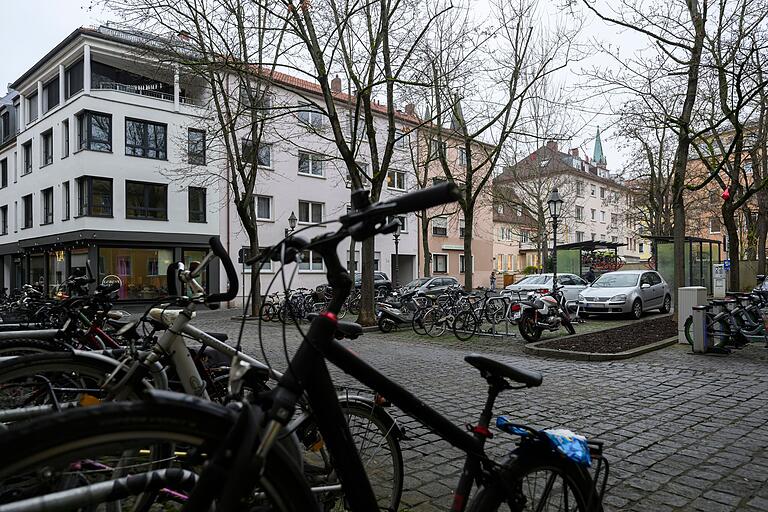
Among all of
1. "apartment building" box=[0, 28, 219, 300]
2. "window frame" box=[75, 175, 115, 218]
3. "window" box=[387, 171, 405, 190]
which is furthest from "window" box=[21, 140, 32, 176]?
"window" box=[387, 171, 405, 190]

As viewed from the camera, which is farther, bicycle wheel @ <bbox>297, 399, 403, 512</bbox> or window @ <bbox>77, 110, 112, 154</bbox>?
window @ <bbox>77, 110, 112, 154</bbox>

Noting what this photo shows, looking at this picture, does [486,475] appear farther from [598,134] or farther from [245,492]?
[598,134]

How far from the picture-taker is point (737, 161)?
733 inches

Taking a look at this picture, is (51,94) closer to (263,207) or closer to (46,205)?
(46,205)

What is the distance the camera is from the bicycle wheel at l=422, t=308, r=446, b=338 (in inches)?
568

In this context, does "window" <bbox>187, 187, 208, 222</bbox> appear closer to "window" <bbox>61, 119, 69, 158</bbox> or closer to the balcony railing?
the balcony railing

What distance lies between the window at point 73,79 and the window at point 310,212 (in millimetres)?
12292

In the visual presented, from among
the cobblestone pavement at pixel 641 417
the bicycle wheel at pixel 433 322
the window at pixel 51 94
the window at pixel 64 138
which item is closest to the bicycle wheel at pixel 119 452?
the cobblestone pavement at pixel 641 417

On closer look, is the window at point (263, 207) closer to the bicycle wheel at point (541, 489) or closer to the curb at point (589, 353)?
the curb at point (589, 353)

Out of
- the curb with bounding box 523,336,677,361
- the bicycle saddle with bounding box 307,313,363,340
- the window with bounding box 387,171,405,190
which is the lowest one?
the curb with bounding box 523,336,677,361

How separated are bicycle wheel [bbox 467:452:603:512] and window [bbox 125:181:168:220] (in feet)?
88.7

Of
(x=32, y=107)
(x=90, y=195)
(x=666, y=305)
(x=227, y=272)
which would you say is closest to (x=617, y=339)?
(x=666, y=305)

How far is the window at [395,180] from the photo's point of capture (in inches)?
1414

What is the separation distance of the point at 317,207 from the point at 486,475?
31859mm
